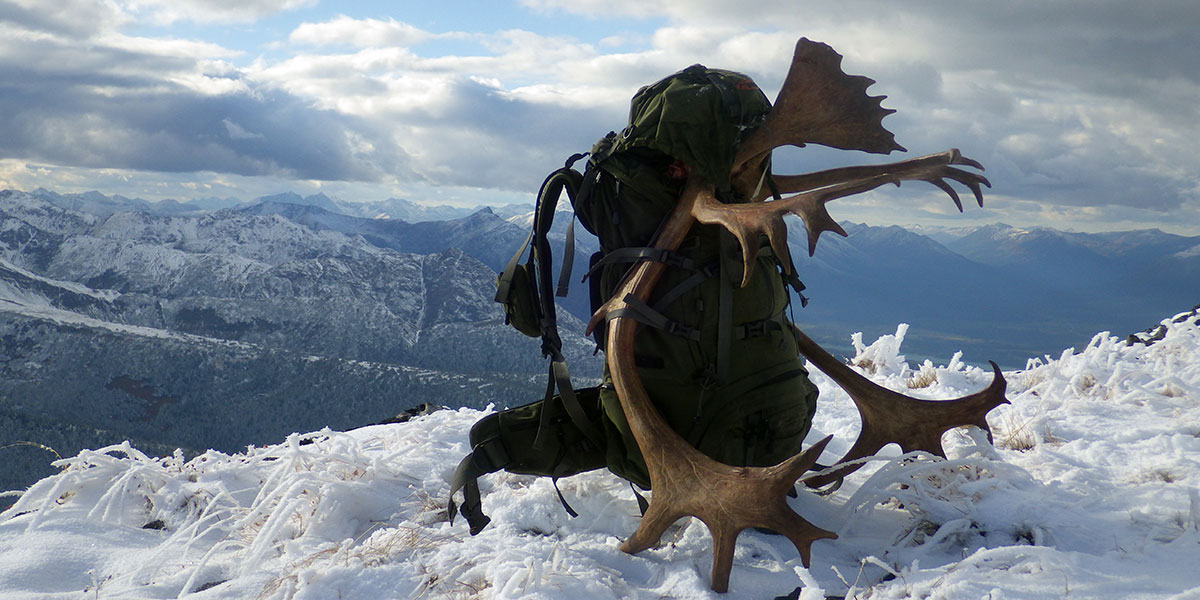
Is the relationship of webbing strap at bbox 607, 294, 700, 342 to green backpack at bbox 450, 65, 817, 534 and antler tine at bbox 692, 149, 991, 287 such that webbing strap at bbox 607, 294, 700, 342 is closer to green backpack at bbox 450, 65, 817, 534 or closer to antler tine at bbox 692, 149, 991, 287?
green backpack at bbox 450, 65, 817, 534

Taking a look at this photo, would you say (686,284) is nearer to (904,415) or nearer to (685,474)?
(685,474)

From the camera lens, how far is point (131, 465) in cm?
561

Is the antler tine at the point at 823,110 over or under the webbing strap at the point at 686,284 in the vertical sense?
over

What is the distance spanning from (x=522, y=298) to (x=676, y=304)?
106 cm

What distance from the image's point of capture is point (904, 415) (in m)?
4.91

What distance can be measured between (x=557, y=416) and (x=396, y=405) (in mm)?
161341

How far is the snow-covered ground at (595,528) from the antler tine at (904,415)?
0.59 feet

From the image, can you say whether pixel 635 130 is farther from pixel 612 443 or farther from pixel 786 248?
pixel 612 443

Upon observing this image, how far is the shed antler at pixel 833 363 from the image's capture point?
366 centimetres

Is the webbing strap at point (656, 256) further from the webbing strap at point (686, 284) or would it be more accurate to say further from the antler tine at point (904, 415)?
the antler tine at point (904, 415)

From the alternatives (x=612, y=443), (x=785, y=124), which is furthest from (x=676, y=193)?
(x=612, y=443)

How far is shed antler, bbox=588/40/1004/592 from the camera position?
366 cm

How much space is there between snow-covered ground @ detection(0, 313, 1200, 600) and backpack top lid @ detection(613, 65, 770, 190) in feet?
7.13

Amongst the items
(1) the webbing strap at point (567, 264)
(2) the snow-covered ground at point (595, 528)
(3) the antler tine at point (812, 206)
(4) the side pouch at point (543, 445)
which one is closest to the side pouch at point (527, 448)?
(4) the side pouch at point (543, 445)
